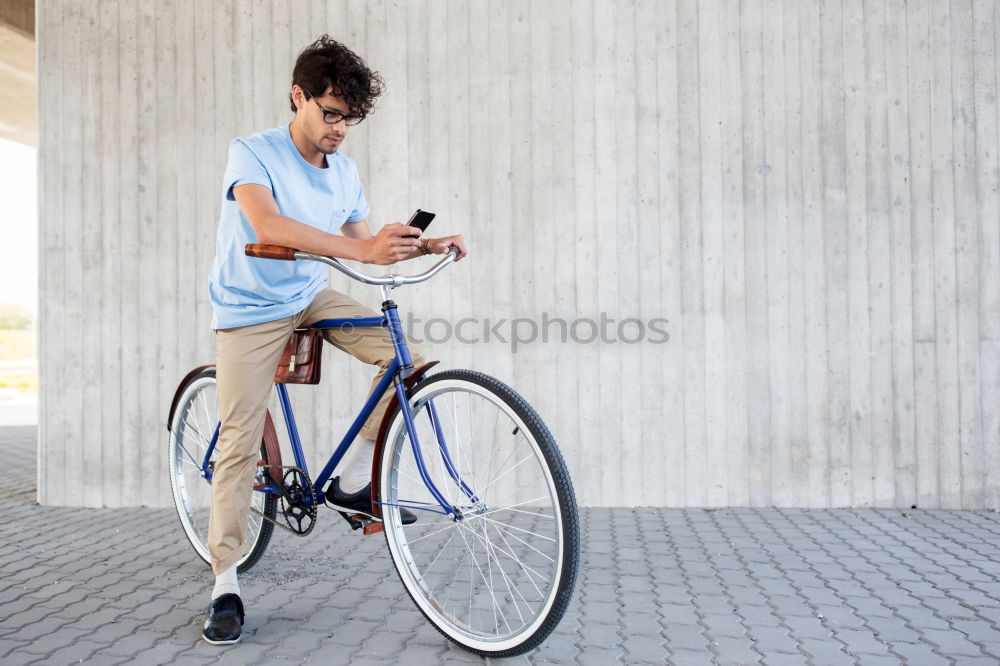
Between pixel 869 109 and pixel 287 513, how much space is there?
322cm

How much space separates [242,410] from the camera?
2.16 meters

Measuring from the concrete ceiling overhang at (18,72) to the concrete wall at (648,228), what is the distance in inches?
69.5

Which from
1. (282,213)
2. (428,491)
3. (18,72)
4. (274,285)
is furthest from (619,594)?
(18,72)

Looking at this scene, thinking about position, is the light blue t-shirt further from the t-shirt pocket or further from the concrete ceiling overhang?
the concrete ceiling overhang

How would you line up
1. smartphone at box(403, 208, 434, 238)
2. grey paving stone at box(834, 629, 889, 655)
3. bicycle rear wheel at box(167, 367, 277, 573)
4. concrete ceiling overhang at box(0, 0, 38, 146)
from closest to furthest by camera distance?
smartphone at box(403, 208, 434, 238)
grey paving stone at box(834, 629, 889, 655)
bicycle rear wheel at box(167, 367, 277, 573)
concrete ceiling overhang at box(0, 0, 38, 146)

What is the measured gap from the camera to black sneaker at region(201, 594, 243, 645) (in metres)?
1.99

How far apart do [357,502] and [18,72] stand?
860cm

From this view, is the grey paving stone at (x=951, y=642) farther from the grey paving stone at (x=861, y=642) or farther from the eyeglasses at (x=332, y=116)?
the eyeglasses at (x=332, y=116)

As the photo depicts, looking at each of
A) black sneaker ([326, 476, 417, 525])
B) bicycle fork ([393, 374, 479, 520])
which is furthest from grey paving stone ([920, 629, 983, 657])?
black sneaker ([326, 476, 417, 525])

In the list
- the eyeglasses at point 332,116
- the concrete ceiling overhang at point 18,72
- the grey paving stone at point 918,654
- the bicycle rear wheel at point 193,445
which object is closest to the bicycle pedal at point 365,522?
the bicycle rear wheel at point 193,445

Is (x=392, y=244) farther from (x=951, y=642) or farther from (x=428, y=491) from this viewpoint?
(x=951, y=642)

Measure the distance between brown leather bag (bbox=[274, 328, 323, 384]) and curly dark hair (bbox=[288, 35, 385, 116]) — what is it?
694 millimetres

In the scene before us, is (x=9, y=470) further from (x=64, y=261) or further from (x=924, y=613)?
(x=924, y=613)

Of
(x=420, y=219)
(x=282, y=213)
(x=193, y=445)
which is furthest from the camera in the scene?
(x=193, y=445)
